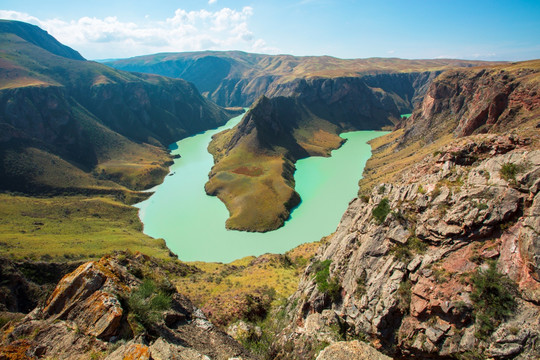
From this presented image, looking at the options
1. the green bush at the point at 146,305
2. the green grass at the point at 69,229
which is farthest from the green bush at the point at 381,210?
the green grass at the point at 69,229

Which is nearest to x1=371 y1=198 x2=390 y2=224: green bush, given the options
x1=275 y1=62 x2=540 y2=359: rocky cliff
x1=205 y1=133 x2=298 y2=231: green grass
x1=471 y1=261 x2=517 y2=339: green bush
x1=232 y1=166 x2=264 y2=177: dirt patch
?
x1=275 y1=62 x2=540 y2=359: rocky cliff

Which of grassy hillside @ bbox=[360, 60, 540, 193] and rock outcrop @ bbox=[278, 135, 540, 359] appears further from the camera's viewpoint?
grassy hillside @ bbox=[360, 60, 540, 193]

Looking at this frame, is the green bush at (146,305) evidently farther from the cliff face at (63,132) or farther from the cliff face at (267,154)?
the cliff face at (63,132)

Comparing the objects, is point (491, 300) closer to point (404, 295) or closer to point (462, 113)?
point (404, 295)

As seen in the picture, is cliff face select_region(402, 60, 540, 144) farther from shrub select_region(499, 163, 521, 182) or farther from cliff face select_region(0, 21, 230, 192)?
cliff face select_region(0, 21, 230, 192)

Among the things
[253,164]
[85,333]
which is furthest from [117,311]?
[253,164]

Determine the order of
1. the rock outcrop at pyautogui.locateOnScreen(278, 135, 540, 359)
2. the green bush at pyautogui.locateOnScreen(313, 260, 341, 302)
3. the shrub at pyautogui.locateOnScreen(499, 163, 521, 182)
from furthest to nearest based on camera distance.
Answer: the green bush at pyautogui.locateOnScreen(313, 260, 341, 302) → the shrub at pyautogui.locateOnScreen(499, 163, 521, 182) → the rock outcrop at pyautogui.locateOnScreen(278, 135, 540, 359)
